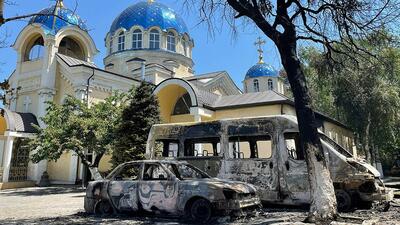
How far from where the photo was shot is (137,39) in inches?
1374

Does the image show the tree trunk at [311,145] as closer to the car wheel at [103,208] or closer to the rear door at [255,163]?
the rear door at [255,163]

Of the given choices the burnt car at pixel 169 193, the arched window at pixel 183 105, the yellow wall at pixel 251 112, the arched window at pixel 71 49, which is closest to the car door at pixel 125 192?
the burnt car at pixel 169 193

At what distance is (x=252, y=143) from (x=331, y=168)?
2789 mm

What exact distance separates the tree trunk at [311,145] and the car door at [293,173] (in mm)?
2070

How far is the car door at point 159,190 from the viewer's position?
8703mm

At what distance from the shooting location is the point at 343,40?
31.4 ft

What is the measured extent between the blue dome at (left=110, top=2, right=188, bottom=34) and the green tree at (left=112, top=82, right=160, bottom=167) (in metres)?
17.6

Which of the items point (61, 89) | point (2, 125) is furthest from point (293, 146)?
Result: point (2, 125)

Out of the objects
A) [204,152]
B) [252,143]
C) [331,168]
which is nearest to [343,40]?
[331,168]

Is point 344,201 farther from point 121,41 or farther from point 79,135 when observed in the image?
point 121,41

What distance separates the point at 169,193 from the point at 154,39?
2759cm

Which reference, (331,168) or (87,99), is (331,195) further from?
(87,99)

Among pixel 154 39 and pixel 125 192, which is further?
pixel 154 39

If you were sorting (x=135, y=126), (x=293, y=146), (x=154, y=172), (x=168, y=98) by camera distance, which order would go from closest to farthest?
(x=154, y=172)
(x=293, y=146)
(x=135, y=126)
(x=168, y=98)
